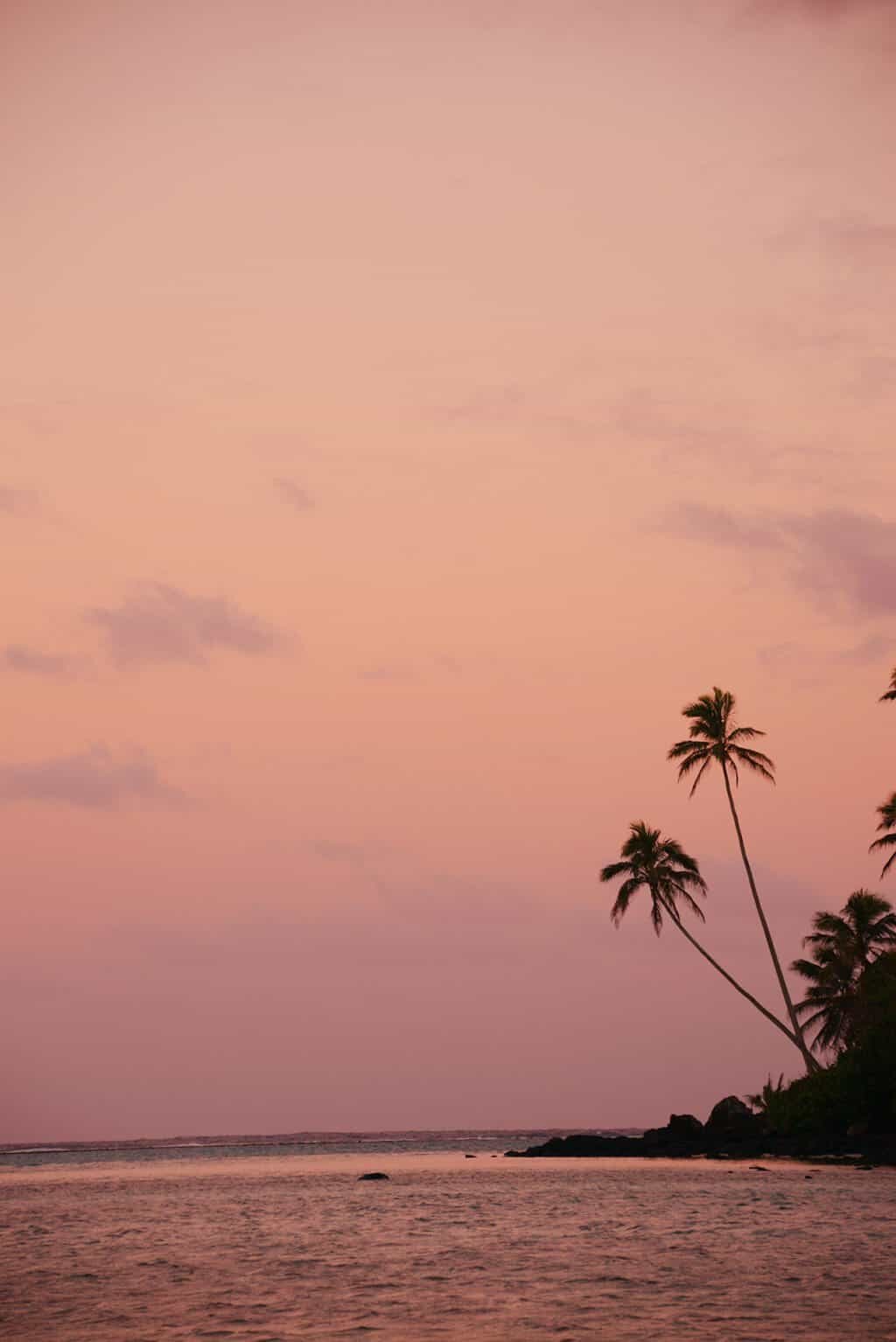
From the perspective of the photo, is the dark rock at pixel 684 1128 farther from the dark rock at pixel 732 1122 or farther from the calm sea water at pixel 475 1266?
the calm sea water at pixel 475 1266

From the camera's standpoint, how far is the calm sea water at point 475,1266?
56.3ft

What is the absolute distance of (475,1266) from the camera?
78.9 ft

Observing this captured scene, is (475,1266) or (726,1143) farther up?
(726,1143)

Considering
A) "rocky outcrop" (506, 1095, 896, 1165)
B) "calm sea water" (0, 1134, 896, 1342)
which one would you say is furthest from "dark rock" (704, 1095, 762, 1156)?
"calm sea water" (0, 1134, 896, 1342)

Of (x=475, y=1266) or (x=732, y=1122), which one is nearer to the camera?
(x=475, y=1266)

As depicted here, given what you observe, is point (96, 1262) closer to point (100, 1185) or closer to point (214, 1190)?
point (214, 1190)

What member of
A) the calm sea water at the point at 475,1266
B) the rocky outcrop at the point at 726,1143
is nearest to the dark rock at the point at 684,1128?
the rocky outcrop at the point at 726,1143

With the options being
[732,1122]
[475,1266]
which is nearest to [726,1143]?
[732,1122]

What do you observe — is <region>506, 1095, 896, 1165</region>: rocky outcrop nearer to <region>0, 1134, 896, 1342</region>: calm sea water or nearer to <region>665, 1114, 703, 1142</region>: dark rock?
<region>665, 1114, 703, 1142</region>: dark rock

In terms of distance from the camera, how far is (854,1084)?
58.9 metres

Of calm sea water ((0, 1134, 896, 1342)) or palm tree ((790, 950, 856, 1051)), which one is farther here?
palm tree ((790, 950, 856, 1051))

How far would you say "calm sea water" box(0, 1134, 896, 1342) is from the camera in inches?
676

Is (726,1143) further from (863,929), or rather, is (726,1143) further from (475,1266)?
(475,1266)

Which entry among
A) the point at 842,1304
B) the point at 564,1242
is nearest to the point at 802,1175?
the point at 564,1242
